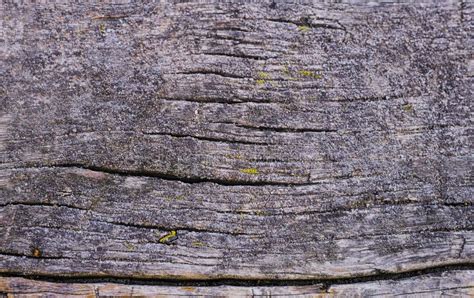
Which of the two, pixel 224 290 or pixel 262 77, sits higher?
pixel 262 77

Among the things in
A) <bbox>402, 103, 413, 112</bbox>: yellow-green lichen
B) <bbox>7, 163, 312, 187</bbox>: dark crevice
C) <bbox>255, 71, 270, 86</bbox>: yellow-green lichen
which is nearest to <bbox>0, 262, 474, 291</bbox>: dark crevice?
<bbox>7, 163, 312, 187</bbox>: dark crevice

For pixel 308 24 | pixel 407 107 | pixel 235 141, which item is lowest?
pixel 235 141

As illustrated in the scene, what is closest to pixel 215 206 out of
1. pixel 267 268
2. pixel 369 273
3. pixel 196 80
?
pixel 267 268

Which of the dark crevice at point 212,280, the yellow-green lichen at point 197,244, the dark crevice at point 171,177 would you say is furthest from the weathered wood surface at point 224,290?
the dark crevice at point 171,177

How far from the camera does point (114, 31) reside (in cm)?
235

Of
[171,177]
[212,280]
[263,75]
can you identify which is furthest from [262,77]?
[212,280]

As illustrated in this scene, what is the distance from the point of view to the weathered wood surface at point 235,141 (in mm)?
2312

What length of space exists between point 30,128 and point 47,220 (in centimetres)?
40

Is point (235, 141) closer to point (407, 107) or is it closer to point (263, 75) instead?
point (263, 75)

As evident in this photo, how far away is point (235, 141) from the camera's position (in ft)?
7.64

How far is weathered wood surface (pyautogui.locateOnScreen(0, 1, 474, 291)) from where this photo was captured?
2.31 meters

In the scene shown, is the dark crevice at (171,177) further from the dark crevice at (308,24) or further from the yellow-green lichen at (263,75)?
the dark crevice at (308,24)

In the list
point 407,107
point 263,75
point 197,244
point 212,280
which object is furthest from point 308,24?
point 212,280

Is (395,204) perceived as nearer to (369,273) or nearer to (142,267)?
(369,273)
